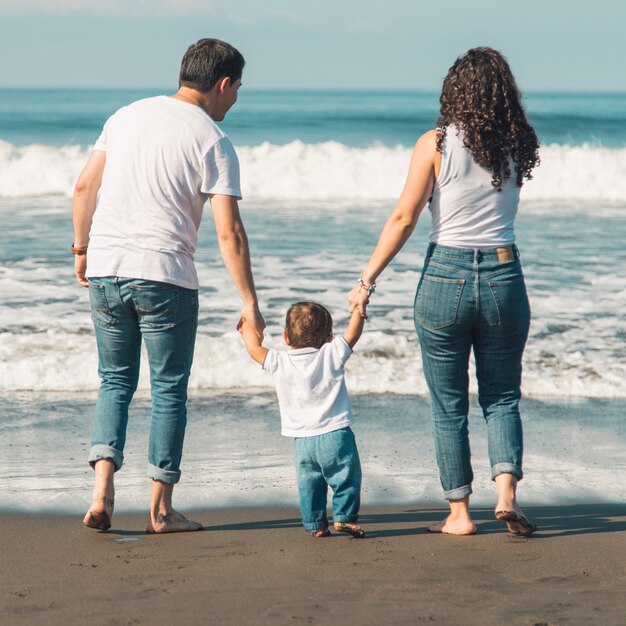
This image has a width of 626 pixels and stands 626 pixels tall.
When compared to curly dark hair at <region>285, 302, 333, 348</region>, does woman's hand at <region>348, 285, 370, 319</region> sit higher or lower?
higher

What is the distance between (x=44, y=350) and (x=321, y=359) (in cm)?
348

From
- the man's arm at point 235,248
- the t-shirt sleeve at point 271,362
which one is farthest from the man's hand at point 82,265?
the t-shirt sleeve at point 271,362

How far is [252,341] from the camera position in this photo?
3.15 meters

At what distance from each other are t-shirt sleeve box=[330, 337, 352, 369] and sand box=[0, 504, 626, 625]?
0.60 m

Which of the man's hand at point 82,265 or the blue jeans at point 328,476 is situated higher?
the man's hand at point 82,265

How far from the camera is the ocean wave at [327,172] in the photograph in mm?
17578

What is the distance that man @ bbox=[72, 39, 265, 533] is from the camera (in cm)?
304

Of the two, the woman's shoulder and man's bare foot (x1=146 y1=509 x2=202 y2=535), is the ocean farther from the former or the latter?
the woman's shoulder

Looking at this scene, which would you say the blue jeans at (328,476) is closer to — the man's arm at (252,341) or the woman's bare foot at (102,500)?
the man's arm at (252,341)

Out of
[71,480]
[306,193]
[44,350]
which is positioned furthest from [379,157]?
[71,480]

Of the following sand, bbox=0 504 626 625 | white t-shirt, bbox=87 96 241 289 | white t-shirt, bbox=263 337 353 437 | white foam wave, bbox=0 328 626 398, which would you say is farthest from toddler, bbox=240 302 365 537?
white foam wave, bbox=0 328 626 398

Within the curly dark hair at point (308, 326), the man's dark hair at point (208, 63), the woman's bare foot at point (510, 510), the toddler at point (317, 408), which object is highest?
the man's dark hair at point (208, 63)

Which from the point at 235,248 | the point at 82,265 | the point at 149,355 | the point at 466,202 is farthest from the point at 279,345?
the point at 466,202

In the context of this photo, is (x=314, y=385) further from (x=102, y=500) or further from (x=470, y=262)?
(x=102, y=500)
